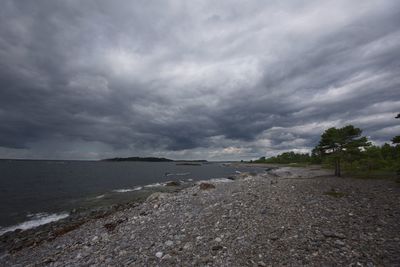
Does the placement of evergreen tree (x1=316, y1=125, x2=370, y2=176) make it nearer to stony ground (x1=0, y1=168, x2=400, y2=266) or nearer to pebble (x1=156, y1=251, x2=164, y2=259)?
stony ground (x1=0, y1=168, x2=400, y2=266)

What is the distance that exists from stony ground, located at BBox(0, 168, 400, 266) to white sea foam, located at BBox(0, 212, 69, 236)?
921 centimetres

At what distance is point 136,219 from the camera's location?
1537 centimetres

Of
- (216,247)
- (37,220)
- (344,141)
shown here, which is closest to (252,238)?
(216,247)

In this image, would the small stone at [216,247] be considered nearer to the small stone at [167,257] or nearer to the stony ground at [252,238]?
the stony ground at [252,238]

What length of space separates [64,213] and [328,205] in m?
29.0

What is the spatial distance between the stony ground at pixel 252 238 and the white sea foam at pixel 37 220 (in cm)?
921

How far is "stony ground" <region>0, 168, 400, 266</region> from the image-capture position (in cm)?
733

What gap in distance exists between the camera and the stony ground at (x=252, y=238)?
7332 mm

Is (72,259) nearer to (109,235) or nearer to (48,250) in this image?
(109,235)

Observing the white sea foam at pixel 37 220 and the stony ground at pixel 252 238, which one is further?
the white sea foam at pixel 37 220

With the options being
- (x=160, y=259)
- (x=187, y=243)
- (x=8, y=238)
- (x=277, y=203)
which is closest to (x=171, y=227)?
(x=187, y=243)

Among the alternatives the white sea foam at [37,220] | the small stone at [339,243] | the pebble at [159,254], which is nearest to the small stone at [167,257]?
the pebble at [159,254]

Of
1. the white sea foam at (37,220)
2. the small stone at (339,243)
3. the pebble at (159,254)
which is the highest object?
the small stone at (339,243)

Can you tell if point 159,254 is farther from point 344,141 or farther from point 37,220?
point 344,141
